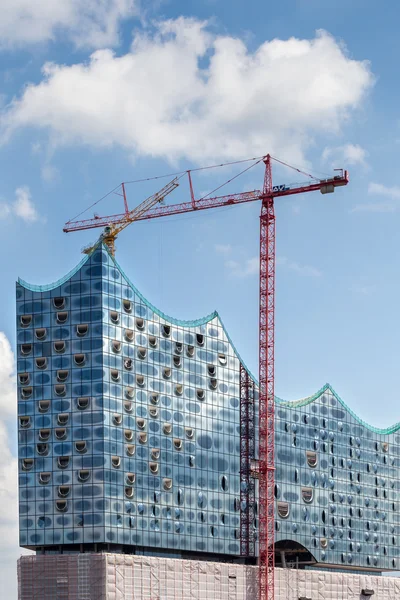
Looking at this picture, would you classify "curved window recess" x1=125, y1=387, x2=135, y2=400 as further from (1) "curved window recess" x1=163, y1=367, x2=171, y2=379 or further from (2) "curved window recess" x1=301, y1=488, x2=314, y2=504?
(2) "curved window recess" x1=301, y1=488, x2=314, y2=504

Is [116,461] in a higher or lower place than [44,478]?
higher

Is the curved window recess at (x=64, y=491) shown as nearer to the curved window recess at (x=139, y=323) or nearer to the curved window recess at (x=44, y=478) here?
the curved window recess at (x=44, y=478)

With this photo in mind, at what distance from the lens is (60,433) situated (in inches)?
5305

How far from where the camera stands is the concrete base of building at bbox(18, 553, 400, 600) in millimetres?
129375

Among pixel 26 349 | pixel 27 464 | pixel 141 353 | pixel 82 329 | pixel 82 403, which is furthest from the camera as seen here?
pixel 141 353

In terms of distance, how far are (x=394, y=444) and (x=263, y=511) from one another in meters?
42.4

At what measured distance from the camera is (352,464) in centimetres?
17375

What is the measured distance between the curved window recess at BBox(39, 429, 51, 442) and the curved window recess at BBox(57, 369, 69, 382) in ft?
19.2

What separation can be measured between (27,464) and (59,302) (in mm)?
18545

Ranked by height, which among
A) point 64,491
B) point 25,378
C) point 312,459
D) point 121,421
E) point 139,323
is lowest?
point 64,491

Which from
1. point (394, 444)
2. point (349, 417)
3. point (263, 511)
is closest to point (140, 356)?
point (263, 511)

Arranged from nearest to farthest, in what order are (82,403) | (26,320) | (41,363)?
(82,403)
(41,363)
(26,320)

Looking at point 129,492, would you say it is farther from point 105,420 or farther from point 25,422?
point 25,422

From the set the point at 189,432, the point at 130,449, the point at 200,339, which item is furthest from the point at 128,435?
the point at 200,339
